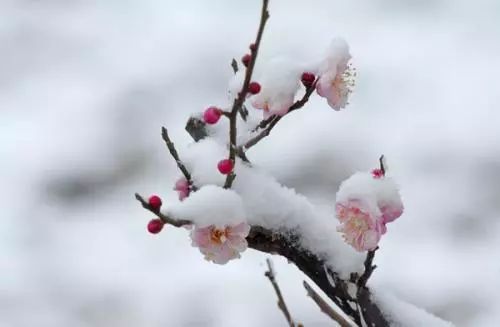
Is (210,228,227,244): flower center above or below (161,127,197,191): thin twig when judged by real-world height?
below

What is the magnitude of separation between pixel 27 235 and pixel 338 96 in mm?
3222

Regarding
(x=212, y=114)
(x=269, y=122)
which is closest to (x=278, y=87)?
(x=269, y=122)

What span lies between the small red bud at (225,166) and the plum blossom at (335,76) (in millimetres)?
277

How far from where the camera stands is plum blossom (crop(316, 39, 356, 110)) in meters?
1.15

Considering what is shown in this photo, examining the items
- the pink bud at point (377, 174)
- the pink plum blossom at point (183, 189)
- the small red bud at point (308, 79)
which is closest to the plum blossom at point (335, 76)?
the small red bud at point (308, 79)

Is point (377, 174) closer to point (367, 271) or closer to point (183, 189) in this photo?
point (367, 271)

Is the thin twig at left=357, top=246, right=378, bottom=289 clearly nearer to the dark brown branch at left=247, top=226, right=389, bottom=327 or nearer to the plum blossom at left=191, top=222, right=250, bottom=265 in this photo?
the dark brown branch at left=247, top=226, right=389, bottom=327

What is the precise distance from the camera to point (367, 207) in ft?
3.34

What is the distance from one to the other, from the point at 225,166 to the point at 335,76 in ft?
1.00

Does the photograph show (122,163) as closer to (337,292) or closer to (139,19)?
(139,19)

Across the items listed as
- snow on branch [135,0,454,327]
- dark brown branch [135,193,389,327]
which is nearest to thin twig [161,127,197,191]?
snow on branch [135,0,454,327]

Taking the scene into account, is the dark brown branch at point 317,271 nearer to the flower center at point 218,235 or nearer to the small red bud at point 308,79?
the flower center at point 218,235

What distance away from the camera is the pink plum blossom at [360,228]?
992mm

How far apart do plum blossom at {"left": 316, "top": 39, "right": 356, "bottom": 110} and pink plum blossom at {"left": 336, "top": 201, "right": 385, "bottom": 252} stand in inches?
7.8
